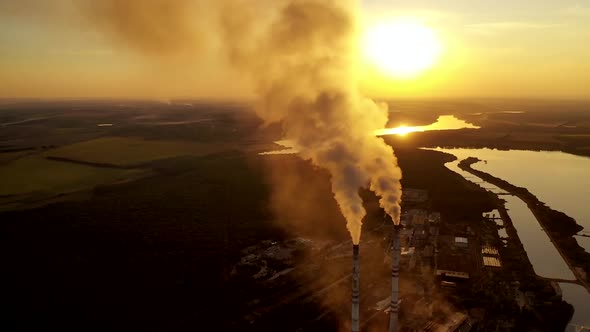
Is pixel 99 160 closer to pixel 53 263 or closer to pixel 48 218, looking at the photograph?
pixel 48 218

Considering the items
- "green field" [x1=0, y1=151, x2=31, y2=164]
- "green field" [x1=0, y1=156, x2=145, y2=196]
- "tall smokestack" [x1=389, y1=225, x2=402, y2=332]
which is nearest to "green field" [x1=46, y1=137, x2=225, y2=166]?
"green field" [x1=0, y1=151, x2=31, y2=164]

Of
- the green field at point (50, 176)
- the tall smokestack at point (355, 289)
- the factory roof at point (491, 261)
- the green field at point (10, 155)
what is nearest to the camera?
the tall smokestack at point (355, 289)

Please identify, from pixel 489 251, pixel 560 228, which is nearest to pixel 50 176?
pixel 489 251

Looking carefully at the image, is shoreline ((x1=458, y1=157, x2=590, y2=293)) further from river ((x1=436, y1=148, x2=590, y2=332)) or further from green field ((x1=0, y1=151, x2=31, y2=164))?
green field ((x1=0, y1=151, x2=31, y2=164))

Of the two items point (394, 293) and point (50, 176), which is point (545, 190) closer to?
point (394, 293)

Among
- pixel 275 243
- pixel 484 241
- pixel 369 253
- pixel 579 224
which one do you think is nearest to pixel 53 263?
pixel 275 243

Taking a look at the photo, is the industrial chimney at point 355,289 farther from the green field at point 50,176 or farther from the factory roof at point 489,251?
the green field at point 50,176

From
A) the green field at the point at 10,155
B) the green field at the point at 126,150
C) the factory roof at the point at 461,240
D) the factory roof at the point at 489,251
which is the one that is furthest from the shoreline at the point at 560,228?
the green field at the point at 10,155

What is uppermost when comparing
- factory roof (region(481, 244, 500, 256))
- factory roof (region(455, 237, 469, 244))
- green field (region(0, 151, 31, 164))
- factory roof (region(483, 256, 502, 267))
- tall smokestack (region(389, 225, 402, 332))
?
green field (region(0, 151, 31, 164))
